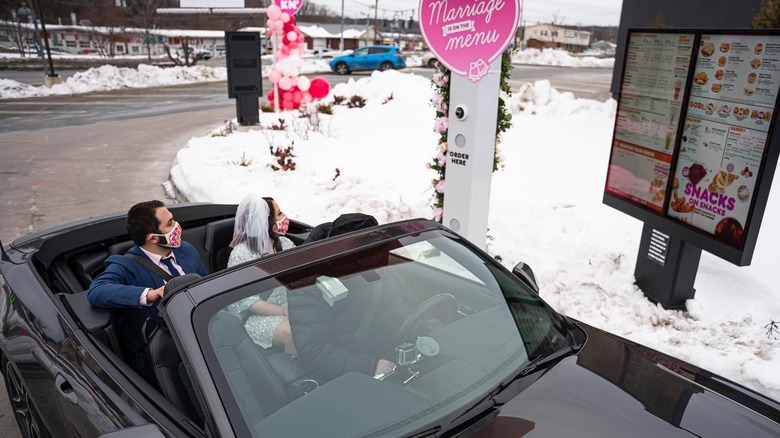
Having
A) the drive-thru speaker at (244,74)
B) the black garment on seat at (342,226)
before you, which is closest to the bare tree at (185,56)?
the drive-thru speaker at (244,74)

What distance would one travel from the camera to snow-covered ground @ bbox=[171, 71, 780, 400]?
13.6ft

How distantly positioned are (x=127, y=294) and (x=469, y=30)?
10.7ft

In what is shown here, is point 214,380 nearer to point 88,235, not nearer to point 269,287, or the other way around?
point 269,287

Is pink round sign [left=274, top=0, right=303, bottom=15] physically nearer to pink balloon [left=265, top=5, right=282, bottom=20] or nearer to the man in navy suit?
pink balloon [left=265, top=5, right=282, bottom=20]

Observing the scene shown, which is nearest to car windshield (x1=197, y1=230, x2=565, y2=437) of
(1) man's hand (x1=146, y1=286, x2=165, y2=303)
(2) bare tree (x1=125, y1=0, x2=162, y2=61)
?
(1) man's hand (x1=146, y1=286, x2=165, y2=303)

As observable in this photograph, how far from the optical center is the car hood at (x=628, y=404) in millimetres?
1941

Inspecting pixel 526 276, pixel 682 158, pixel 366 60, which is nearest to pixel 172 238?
pixel 526 276

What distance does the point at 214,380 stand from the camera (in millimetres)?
1868

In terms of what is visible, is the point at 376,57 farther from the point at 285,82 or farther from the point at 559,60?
the point at 559,60

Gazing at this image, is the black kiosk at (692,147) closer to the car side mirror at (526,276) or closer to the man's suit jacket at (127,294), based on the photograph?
the car side mirror at (526,276)

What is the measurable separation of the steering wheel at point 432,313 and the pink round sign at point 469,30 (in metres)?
2.42

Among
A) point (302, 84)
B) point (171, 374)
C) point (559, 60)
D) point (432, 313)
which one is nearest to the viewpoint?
point (171, 374)

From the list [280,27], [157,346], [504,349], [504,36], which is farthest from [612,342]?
[280,27]

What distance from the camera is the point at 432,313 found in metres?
2.46
